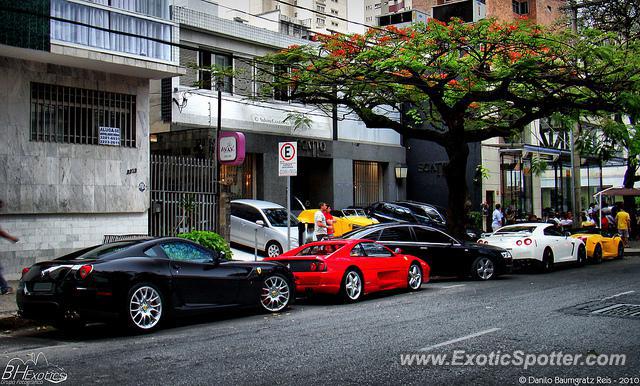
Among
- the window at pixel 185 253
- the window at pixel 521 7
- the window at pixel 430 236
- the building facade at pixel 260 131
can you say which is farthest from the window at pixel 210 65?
the window at pixel 521 7

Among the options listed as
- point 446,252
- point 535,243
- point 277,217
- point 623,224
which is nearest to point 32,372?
point 446,252

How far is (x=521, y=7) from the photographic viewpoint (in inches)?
1933

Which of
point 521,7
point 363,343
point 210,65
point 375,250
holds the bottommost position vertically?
point 363,343

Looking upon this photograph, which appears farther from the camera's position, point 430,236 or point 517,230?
point 517,230

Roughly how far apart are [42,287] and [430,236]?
9815 mm

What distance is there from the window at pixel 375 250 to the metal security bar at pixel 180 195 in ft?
21.7

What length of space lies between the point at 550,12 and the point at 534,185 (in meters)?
18.3

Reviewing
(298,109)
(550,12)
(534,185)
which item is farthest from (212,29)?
(550,12)

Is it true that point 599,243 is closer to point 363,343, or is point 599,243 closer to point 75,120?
point 363,343

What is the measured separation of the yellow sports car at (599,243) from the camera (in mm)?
21609

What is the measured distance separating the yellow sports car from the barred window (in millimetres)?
14046

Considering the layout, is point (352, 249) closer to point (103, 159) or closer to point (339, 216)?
point (103, 159)

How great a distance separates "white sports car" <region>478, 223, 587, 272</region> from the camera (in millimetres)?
18156

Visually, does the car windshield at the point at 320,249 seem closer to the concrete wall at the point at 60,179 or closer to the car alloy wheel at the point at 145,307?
the car alloy wheel at the point at 145,307
